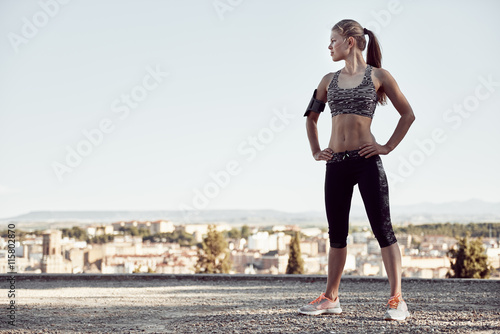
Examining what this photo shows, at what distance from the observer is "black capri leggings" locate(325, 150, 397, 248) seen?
4.05 meters

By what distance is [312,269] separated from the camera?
62.0m

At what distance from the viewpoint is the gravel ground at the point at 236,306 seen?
12.2ft

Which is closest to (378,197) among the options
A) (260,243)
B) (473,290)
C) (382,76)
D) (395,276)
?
(395,276)

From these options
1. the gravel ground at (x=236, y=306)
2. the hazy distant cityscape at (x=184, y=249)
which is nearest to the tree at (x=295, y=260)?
the gravel ground at (x=236, y=306)

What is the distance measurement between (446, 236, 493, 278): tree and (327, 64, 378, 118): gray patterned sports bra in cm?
1303

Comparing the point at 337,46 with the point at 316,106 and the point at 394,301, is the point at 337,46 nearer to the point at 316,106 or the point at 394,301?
the point at 316,106

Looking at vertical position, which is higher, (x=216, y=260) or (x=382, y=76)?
(x=382, y=76)

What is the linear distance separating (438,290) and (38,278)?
5.06m

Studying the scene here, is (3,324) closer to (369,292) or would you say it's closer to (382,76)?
(382,76)

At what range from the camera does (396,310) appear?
394cm

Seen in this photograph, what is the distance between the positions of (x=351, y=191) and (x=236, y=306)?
147 cm

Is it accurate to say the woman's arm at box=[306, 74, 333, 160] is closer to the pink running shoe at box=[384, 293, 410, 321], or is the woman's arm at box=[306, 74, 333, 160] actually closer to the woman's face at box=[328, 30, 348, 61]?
the woman's face at box=[328, 30, 348, 61]

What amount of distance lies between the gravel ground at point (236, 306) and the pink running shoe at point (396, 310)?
0.09 metres

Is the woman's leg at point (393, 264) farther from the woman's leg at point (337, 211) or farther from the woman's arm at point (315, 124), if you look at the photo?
the woman's arm at point (315, 124)
